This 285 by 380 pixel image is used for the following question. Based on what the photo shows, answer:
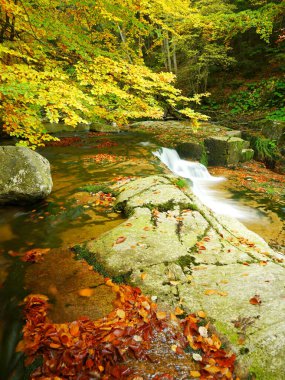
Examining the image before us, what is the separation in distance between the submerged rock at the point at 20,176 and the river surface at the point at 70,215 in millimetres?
306

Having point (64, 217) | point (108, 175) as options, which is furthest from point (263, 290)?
point (108, 175)

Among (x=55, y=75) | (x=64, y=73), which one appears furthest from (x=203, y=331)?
(x=64, y=73)

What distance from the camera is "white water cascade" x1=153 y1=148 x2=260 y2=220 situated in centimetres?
839

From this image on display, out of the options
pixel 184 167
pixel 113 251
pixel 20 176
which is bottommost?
pixel 184 167

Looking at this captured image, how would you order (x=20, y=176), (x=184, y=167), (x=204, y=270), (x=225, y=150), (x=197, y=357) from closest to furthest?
(x=197, y=357)
(x=204, y=270)
(x=20, y=176)
(x=184, y=167)
(x=225, y=150)

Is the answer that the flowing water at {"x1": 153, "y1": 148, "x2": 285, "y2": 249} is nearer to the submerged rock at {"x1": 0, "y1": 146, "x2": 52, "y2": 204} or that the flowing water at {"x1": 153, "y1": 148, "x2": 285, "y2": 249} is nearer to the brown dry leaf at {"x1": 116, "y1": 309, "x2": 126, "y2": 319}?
the brown dry leaf at {"x1": 116, "y1": 309, "x2": 126, "y2": 319}

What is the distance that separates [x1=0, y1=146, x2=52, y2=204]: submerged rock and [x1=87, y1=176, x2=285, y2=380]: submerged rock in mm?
2024

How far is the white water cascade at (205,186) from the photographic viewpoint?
8394mm

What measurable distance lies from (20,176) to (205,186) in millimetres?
7161

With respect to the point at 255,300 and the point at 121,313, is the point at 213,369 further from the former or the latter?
the point at 121,313

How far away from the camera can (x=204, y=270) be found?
11.3 feet

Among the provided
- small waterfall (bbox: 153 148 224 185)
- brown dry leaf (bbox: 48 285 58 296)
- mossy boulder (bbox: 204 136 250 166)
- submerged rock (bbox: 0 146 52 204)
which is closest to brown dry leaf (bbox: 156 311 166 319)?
brown dry leaf (bbox: 48 285 58 296)

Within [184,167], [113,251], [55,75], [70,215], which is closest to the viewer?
[113,251]

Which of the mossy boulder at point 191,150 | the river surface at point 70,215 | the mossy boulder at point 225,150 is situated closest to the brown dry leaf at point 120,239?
the river surface at point 70,215
